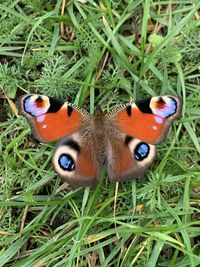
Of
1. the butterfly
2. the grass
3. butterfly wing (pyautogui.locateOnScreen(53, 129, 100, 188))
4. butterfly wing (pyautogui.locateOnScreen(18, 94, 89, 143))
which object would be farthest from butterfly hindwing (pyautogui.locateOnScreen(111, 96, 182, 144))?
butterfly wing (pyautogui.locateOnScreen(18, 94, 89, 143))

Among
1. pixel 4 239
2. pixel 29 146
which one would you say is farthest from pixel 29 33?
pixel 4 239

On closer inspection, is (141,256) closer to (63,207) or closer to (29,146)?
(63,207)

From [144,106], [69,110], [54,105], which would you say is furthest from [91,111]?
[144,106]

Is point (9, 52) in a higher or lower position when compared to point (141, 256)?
higher

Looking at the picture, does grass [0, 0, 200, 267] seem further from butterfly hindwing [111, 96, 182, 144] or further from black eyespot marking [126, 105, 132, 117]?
black eyespot marking [126, 105, 132, 117]

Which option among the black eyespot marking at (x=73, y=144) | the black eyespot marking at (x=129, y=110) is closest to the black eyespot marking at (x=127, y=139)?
the black eyespot marking at (x=129, y=110)

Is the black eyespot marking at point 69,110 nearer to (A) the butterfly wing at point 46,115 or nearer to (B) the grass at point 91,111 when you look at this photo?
(A) the butterfly wing at point 46,115
